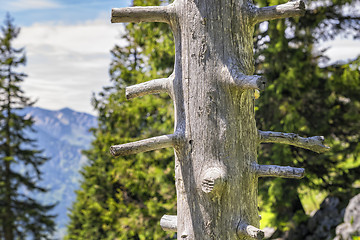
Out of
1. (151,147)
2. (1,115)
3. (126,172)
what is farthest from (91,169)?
(151,147)

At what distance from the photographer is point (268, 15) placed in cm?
270

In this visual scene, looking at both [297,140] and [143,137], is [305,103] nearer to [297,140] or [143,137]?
[143,137]

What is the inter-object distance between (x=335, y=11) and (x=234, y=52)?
10.2 metres

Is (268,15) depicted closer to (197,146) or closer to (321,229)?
(197,146)

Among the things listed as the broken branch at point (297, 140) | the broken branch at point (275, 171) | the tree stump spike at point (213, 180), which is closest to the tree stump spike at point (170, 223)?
the tree stump spike at point (213, 180)

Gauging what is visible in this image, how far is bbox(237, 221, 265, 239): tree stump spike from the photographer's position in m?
2.36

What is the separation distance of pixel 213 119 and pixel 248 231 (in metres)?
0.74

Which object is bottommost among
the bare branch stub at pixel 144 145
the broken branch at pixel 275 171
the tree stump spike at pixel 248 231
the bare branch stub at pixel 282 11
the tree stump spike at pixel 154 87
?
the tree stump spike at pixel 248 231

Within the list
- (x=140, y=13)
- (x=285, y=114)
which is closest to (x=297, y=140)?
(x=140, y=13)

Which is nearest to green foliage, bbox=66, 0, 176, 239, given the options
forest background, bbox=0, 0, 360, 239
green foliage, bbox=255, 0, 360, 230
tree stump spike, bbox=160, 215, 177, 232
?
forest background, bbox=0, 0, 360, 239

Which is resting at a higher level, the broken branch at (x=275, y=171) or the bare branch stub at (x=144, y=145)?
the bare branch stub at (x=144, y=145)

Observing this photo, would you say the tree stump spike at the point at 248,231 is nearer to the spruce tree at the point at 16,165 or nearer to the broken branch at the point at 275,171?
the broken branch at the point at 275,171

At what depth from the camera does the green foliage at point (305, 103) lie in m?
10.5

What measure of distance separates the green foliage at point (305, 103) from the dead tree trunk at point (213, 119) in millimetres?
7585
